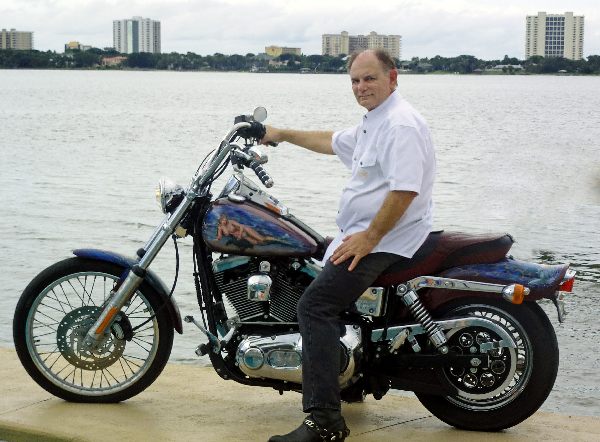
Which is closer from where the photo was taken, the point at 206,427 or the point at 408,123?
the point at 408,123

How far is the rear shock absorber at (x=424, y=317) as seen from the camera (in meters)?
5.32

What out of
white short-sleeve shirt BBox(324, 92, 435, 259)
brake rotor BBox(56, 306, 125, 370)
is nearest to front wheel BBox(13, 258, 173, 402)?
brake rotor BBox(56, 306, 125, 370)

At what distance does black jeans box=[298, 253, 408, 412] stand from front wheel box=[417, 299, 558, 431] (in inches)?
19.2

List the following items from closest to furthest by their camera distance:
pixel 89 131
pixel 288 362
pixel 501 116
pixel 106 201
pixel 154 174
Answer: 1. pixel 288 362
2. pixel 106 201
3. pixel 154 174
4. pixel 89 131
5. pixel 501 116

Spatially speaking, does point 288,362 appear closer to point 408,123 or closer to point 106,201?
point 408,123

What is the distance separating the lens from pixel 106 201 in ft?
68.1

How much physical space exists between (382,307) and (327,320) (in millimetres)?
334

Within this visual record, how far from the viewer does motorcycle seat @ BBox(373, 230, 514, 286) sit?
5.30 meters

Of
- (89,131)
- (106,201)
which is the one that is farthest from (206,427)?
(89,131)

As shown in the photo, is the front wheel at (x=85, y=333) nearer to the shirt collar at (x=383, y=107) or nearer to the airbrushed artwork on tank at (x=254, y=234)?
the airbrushed artwork on tank at (x=254, y=234)

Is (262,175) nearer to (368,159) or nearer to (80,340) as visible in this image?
(368,159)

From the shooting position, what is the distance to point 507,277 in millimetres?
5293

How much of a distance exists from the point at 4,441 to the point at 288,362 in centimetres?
137

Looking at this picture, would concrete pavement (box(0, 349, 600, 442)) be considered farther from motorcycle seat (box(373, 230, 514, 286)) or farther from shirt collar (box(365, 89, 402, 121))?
shirt collar (box(365, 89, 402, 121))
